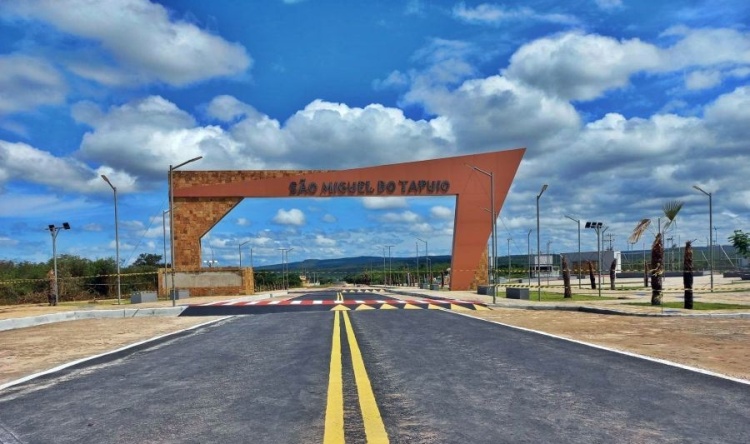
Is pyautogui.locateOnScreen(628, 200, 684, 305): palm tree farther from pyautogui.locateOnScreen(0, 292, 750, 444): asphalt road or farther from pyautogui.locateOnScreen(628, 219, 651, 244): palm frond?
pyautogui.locateOnScreen(0, 292, 750, 444): asphalt road

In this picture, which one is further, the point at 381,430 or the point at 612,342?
the point at 612,342

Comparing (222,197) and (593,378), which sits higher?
(222,197)

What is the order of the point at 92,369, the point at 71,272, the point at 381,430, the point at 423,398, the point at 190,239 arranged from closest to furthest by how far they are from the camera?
the point at 381,430 → the point at 423,398 → the point at 92,369 → the point at 190,239 → the point at 71,272

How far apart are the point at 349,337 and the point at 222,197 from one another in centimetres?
3634

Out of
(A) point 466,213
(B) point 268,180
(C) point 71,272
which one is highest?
(B) point 268,180

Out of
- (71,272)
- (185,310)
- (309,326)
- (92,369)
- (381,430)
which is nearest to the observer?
(381,430)

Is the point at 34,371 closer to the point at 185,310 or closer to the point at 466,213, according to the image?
the point at 185,310

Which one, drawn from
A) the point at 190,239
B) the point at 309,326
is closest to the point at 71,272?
the point at 190,239

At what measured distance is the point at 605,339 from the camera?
1273 centimetres

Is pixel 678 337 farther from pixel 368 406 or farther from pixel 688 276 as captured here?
pixel 688 276

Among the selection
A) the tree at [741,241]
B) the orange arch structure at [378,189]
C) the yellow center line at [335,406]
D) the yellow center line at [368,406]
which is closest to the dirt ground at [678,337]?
the yellow center line at [368,406]

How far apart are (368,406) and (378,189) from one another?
43.1 metres

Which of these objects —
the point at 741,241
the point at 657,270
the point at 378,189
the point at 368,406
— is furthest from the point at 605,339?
the point at 741,241

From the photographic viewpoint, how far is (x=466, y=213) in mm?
48531
